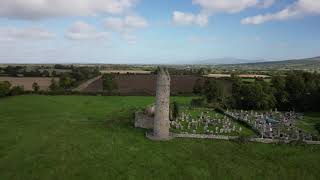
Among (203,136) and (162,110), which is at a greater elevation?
(162,110)

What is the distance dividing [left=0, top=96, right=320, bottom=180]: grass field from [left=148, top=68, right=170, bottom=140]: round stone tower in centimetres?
122

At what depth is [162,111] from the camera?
27969mm

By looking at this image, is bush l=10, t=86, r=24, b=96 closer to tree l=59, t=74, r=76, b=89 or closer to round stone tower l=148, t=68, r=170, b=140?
tree l=59, t=74, r=76, b=89

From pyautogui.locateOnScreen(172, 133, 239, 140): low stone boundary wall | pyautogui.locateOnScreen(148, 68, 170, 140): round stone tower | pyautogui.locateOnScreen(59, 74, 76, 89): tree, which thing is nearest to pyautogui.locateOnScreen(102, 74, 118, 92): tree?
pyautogui.locateOnScreen(59, 74, 76, 89): tree

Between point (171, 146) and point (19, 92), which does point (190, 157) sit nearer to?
point (171, 146)

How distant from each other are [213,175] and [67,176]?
26.5 feet

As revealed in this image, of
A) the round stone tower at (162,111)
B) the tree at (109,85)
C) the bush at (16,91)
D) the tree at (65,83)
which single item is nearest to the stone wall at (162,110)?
the round stone tower at (162,111)

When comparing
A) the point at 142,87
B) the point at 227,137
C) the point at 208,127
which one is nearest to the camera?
the point at 227,137

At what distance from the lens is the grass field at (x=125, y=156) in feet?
63.2

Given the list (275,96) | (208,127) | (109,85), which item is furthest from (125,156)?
(109,85)

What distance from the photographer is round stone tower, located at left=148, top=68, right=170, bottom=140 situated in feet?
91.0

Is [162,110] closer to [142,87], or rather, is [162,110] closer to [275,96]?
[275,96]

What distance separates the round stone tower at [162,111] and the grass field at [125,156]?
1.22m

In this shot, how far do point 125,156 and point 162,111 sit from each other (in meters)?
6.71
